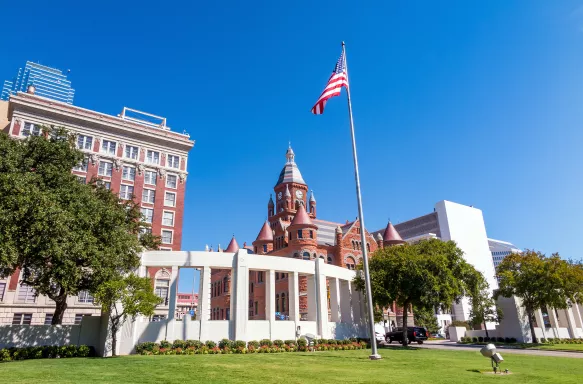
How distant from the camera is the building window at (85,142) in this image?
52.4 m

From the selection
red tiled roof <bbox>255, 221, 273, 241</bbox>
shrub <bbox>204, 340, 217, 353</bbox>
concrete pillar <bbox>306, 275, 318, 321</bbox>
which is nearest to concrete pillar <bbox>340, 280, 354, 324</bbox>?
concrete pillar <bbox>306, 275, 318, 321</bbox>

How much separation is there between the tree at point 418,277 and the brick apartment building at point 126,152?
30.3m

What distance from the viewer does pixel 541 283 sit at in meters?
36.9

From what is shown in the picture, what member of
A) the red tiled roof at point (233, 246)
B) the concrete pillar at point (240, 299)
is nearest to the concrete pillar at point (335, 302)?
the concrete pillar at point (240, 299)

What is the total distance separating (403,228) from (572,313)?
83218mm

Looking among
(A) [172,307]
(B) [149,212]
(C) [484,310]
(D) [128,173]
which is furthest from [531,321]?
(D) [128,173]

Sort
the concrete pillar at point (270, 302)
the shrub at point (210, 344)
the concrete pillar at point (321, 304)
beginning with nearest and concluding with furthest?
the shrub at point (210, 344) < the concrete pillar at point (270, 302) < the concrete pillar at point (321, 304)

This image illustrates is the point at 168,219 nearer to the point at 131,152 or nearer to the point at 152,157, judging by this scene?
the point at 152,157

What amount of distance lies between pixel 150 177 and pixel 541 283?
49744 mm

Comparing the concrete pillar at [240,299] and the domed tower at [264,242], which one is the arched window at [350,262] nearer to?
the domed tower at [264,242]

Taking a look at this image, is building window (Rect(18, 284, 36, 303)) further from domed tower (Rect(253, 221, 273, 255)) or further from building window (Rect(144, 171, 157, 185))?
domed tower (Rect(253, 221, 273, 255))

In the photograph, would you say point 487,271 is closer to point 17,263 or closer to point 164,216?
point 164,216

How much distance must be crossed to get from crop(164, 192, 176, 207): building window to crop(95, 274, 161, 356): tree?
3238 centimetres

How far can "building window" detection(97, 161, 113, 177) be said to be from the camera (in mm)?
52969
